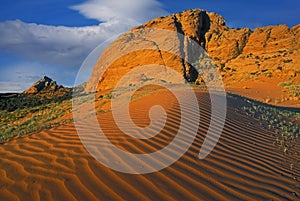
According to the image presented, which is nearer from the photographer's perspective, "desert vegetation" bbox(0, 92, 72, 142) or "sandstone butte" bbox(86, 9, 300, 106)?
"desert vegetation" bbox(0, 92, 72, 142)

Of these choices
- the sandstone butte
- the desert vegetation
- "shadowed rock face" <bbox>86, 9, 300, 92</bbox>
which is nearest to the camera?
the desert vegetation

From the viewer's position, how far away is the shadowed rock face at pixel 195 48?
23391 millimetres

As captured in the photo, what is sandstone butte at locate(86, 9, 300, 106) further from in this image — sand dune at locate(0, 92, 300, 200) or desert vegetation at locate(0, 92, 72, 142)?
sand dune at locate(0, 92, 300, 200)

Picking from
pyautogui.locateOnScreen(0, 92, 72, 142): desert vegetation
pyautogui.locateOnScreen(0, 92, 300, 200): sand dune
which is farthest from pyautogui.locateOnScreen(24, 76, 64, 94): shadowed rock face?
pyautogui.locateOnScreen(0, 92, 300, 200): sand dune

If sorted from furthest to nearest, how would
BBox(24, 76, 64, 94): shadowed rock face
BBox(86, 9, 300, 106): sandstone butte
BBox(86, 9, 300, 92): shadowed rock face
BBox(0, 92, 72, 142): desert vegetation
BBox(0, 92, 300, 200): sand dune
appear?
BBox(24, 76, 64, 94): shadowed rock face → BBox(86, 9, 300, 92): shadowed rock face → BBox(86, 9, 300, 106): sandstone butte → BBox(0, 92, 72, 142): desert vegetation → BBox(0, 92, 300, 200): sand dune

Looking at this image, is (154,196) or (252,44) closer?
(154,196)

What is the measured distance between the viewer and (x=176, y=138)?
5.40 metres

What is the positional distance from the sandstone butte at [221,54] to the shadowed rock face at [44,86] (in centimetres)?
2687

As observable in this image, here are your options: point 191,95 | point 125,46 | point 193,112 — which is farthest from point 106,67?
point 193,112

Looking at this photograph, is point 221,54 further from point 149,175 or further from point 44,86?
point 44,86

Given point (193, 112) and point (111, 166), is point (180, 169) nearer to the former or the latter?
point (111, 166)

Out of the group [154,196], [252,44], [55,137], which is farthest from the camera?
[252,44]

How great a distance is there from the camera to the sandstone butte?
2288 centimetres

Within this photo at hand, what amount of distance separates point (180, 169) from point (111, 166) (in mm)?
986
